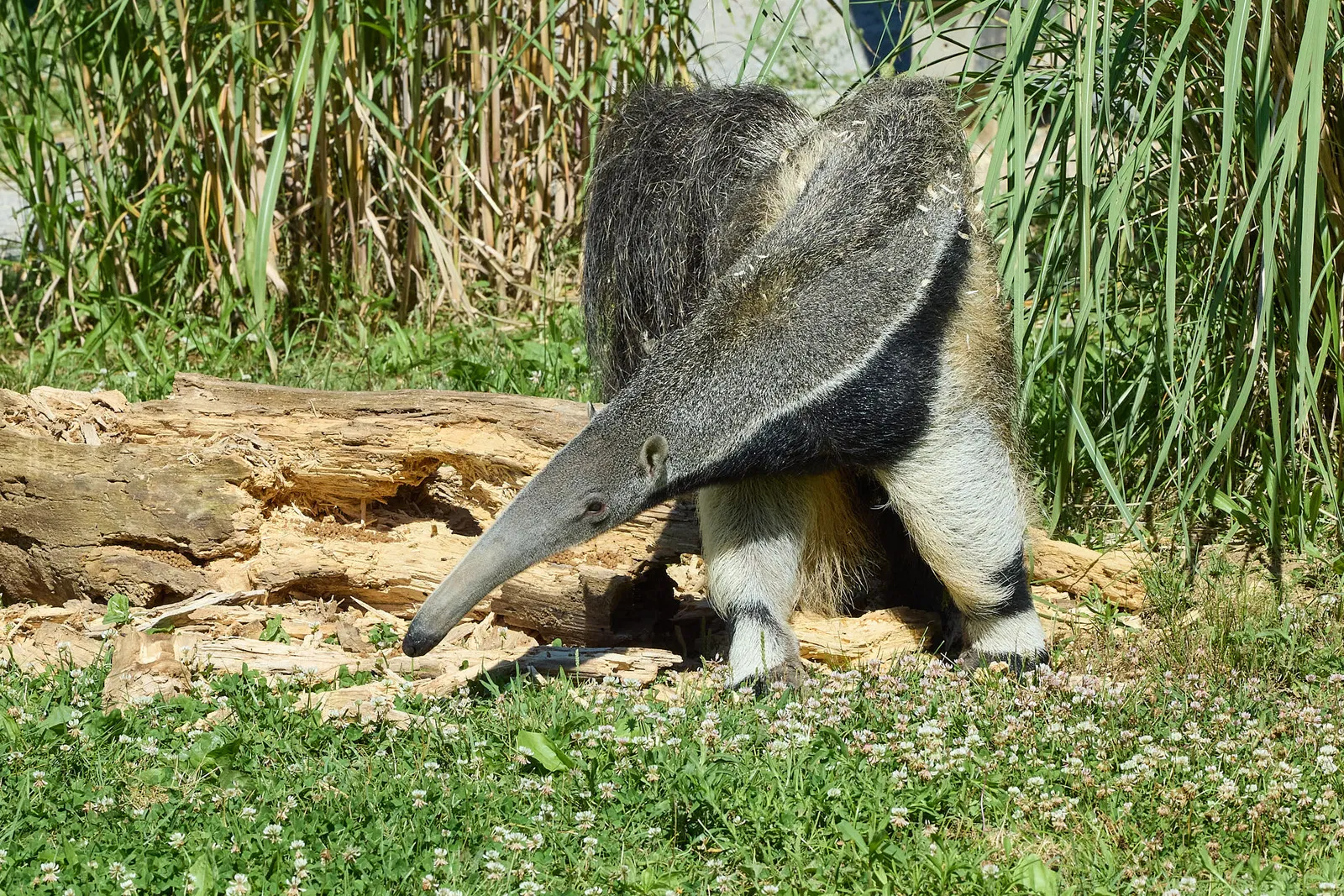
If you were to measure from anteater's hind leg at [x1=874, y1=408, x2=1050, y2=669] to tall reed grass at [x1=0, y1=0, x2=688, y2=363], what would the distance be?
321 cm

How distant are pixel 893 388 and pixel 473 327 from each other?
388cm

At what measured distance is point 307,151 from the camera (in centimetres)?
685

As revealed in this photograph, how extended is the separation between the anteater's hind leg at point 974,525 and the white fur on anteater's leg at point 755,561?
13.7 inches

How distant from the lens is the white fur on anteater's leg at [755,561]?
4102 mm

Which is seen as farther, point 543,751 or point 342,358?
point 342,358

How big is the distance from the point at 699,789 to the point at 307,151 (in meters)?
4.77

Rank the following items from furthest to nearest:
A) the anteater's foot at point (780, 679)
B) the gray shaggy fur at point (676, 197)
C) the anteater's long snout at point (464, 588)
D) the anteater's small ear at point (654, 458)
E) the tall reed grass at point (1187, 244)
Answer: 1. the gray shaggy fur at point (676, 197)
2. the anteater's foot at point (780, 679)
3. the tall reed grass at point (1187, 244)
4. the anteater's small ear at point (654, 458)
5. the anteater's long snout at point (464, 588)

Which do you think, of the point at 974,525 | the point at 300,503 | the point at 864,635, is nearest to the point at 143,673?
the point at 300,503

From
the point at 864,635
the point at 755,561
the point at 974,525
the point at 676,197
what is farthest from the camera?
the point at 864,635

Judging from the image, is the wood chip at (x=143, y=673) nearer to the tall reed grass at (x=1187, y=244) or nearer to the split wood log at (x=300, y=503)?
the split wood log at (x=300, y=503)

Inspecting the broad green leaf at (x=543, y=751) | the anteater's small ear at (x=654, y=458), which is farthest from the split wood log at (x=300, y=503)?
the broad green leaf at (x=543, y=751)

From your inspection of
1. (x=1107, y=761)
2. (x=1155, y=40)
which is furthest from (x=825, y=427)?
(x=1155, y=40)

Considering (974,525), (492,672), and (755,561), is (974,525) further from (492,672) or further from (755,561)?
(492,672)

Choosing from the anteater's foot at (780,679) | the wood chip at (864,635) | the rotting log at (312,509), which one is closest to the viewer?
the anteater's foot at (780,679)
